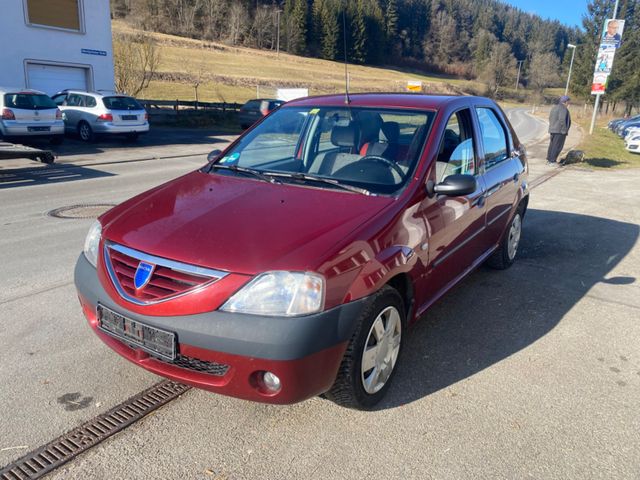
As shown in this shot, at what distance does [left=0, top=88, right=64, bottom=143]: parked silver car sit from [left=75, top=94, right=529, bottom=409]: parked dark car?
12.5 meters

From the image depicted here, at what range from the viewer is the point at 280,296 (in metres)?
2.50

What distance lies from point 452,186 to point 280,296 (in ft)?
4.94

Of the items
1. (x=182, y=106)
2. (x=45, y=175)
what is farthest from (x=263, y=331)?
(x=182, y=106)

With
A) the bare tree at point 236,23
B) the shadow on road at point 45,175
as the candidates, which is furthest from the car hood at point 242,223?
the bare tree at point 236,23

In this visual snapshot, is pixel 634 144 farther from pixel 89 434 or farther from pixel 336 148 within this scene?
pixel 89 434

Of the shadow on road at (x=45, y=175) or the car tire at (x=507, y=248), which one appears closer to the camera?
the car tire at (x=507, y=248)

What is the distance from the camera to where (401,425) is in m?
2.92

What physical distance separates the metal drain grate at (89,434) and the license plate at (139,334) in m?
0.44

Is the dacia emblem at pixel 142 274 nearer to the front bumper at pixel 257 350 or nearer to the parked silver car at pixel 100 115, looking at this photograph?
the front bumper at pixel 257 350

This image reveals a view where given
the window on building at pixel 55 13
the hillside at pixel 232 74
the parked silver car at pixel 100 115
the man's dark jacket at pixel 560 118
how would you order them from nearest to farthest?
the man's dark jacket at pixel 560 118, the parked silver car at pixel 100 115, the window on building at pixel 55 13, the hillside at pixel 232 74

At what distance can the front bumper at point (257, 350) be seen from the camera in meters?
2.46

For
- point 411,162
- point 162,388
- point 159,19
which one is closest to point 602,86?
point 411,162

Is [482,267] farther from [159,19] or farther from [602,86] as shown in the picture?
[159,19]

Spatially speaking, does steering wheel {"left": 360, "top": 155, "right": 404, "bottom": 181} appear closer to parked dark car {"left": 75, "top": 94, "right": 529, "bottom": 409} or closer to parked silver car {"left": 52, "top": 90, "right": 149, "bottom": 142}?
parked dark car {"left": 75, "top": 94, "right": 529, "bottom": 409}
